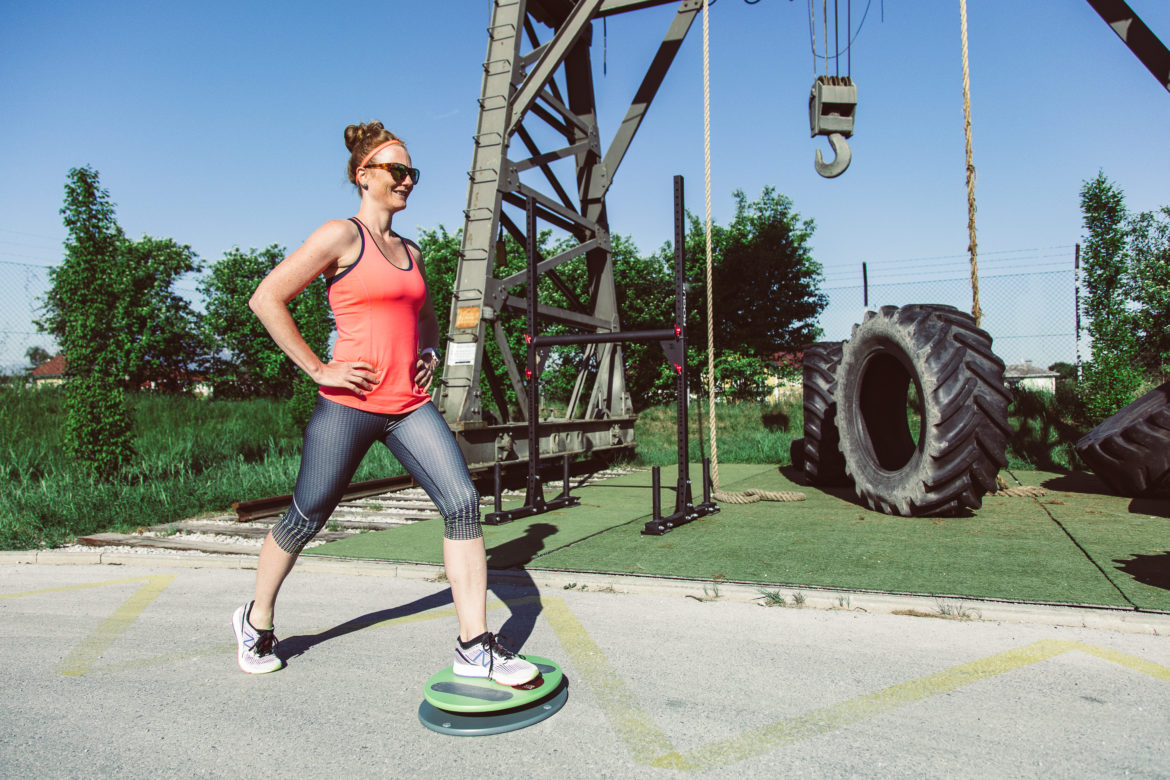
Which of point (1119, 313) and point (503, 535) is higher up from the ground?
point (1119, 313)

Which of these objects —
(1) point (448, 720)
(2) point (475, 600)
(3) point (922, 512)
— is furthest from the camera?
(3) point (922, 512)

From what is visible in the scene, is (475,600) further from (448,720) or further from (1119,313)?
(1119,313)

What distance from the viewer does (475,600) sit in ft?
8.93

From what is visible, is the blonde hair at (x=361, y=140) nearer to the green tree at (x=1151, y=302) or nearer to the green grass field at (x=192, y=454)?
the green grass field at (x=192, y=454)

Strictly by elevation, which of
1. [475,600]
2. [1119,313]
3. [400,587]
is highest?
[1119,313]

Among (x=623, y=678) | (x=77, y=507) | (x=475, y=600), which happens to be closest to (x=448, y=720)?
(x=475, y=600)

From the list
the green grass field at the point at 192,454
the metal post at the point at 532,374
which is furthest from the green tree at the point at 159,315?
the metal post at the point at 532,374

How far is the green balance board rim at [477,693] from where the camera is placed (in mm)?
2516

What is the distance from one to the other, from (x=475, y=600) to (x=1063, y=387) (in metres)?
11.4

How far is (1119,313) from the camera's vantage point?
14117 millimetres

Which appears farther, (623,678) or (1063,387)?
(1063,387)

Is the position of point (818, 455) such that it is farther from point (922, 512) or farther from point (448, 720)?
point (448, 720)

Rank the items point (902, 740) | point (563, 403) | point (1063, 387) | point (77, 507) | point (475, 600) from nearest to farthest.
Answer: point (902, 740) < point (475, 600) < point (77, 507) < point (1063, 387) < point (563, 403)

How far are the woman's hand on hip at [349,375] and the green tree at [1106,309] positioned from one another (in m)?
10.6
